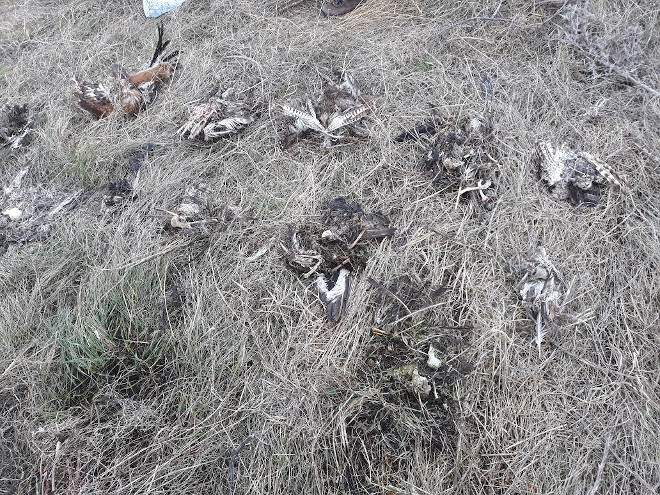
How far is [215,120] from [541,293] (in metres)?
1.83

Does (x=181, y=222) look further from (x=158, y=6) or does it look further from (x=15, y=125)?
(x=158, y=6)

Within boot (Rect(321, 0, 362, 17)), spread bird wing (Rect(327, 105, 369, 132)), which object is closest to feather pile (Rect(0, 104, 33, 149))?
spread bird wing (Rect(327, 105, 369, 132))

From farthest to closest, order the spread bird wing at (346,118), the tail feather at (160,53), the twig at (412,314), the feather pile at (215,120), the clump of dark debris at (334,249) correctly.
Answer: the tail feather at (160,53) → the feather pile at (215,120) → the spread bird wing at (346,118) → the clump of dark debris at (334,249) → the twig at (412,314)

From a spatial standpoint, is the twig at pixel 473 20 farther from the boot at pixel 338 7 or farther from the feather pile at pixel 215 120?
the feather pile at pixel 215 120

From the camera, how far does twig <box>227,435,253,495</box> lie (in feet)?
5.44

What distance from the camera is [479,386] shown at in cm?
173

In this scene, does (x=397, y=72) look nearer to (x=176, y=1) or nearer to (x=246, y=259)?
(x=246, y=259)

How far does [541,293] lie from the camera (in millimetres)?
1850

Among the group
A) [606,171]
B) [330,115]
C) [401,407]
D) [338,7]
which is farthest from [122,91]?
[606,171]

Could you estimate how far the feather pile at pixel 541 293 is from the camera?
1.82m

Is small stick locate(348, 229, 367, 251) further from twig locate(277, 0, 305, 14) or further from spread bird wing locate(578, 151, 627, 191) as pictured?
twig locate(277, 0, 305, 14)

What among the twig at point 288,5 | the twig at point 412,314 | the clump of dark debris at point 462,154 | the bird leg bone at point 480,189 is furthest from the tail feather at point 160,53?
the twig at point 412,314

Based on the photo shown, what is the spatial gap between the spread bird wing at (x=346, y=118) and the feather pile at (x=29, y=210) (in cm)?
143

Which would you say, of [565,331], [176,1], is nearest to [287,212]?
[565,331]
